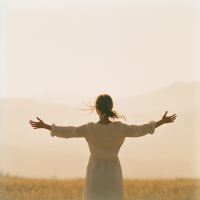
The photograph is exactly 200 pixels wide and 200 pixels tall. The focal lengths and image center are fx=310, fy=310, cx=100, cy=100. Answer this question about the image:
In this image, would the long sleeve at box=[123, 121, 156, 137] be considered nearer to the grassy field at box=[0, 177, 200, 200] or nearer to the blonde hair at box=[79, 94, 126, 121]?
the blonde hair at box=[79, 94, 126, 121]

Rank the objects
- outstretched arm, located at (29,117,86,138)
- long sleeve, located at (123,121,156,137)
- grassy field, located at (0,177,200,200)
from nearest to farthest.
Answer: outstretched arm, located at (29,117,86,138) < long sleeve, located at (123,121,156,137) < grassy field, located at (0,177,200,200)

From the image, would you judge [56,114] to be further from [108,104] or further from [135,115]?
[108,104]

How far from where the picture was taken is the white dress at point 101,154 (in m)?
3.74

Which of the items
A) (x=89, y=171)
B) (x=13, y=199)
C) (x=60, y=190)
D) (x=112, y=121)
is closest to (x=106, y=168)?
(x=89, y=171)

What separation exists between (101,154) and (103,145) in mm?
114

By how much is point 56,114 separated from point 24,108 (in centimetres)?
67

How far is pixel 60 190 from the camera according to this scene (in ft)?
17.5

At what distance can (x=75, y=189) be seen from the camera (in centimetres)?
536

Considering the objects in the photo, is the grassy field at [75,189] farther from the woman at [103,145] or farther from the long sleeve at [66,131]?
the long sleeve at [66,131]

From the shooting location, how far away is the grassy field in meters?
5.21

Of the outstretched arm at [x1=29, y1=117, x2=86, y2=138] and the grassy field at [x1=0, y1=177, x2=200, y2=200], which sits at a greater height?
the outstretched arm at [x1=29, y1=117, x2=86, y2=138]

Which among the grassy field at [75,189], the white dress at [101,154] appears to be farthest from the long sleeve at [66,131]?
the grassy field at [75,189]

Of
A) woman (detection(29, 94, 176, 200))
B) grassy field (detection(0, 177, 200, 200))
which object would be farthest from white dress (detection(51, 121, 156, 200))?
grassy field (detection(0, 177, 200, 200))

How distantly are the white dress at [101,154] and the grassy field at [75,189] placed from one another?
1.54 m
